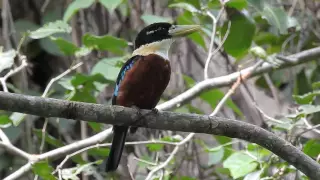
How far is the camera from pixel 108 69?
280 cm

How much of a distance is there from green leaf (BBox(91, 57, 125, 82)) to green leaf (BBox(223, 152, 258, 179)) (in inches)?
25.1

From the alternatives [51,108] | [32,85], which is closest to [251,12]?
[32,85]

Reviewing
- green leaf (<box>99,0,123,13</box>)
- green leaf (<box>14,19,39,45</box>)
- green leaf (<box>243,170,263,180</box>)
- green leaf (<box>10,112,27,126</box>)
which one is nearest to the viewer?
green leaf (<box>243,170,263,180</box>)

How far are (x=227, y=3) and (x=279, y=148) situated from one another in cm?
102

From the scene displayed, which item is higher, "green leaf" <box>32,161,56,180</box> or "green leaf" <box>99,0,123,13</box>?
"green leaf" <box>99,0,123,13</box>

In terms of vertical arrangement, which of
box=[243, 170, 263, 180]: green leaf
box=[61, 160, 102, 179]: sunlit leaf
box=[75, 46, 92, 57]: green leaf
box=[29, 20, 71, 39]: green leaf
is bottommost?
box=[61, 160, 102, 179]: sunlit leaf

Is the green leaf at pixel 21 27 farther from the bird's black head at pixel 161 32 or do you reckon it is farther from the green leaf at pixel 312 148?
the green leaf at pixel 312 148

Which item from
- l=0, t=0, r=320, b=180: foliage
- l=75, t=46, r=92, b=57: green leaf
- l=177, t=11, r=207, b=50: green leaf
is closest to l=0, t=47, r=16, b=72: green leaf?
l=0, t=0, r=320, b=180: foliage

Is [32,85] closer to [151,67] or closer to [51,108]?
[151,67]

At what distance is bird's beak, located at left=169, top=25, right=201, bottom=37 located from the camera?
2486mm

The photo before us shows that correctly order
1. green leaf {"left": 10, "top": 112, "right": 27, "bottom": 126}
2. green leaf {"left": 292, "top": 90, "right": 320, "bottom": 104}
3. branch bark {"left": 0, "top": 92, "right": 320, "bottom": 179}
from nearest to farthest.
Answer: branch bark {"left": 0, "top": 92, "right": 320, "bottom": 179} → green leaf {"left": 292, "top": 90, "right": 320, "bottom": 104} → green leaf {"left": 10, "top": 112, "right": 27, "bottom": 126}

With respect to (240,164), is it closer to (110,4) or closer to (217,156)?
(217,156)

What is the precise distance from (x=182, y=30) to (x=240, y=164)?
A: 0.59 metres

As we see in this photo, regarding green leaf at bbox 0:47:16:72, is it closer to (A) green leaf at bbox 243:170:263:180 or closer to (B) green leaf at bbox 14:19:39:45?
(B) green leaf at bbox 14:19:39:45
